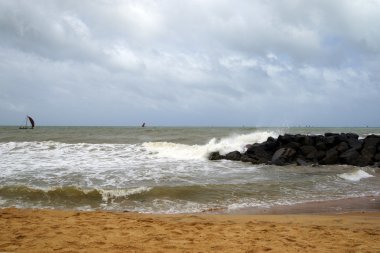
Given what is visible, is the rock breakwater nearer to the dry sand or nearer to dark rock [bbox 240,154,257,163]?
dark rock [bbox 240,154,257,163]

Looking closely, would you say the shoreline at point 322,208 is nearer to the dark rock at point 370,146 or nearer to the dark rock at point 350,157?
the dark rock at point 350,157

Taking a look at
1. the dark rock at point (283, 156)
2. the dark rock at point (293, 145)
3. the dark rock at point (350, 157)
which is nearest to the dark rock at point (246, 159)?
the dark rock at point (283, 156)

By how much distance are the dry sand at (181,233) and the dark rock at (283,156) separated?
9.44m

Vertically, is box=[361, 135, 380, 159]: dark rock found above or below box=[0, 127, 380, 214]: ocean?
above

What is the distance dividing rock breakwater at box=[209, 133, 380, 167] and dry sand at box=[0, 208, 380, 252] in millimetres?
10102

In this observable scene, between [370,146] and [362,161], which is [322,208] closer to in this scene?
[362,161]

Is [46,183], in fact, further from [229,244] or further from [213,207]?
[229,244]

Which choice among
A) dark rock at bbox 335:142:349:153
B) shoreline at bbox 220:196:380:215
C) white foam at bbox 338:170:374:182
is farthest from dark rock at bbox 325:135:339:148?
shoreline at bbox 220:196:380:215

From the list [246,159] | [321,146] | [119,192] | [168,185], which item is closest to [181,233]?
[119,192]

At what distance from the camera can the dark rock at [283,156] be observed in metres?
16.2

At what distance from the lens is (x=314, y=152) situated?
680 inches

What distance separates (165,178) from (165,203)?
10.1 ft

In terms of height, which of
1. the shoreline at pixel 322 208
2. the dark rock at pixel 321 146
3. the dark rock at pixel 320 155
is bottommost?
the shoreline at pixel 322 208

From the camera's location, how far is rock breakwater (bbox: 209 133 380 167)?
1630cm
